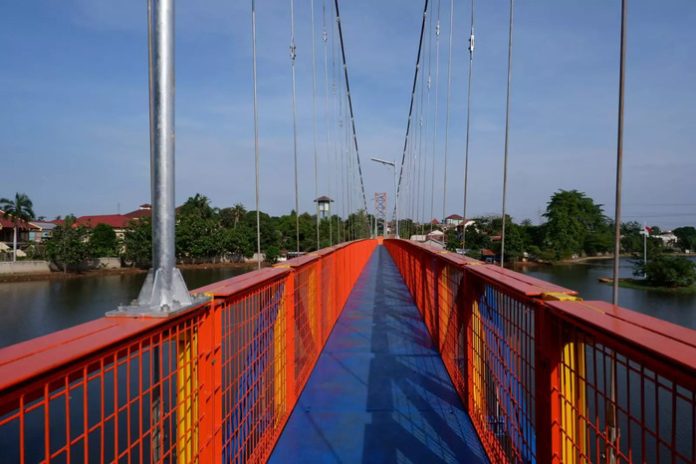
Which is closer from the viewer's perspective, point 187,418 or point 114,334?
point 114,334

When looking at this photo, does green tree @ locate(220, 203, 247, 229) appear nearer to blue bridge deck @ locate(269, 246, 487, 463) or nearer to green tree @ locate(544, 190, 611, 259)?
green tree @ locate(544, 190, 611, 259)

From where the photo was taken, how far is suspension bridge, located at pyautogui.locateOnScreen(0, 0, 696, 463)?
2.73 ft

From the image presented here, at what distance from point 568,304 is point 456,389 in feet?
5.88

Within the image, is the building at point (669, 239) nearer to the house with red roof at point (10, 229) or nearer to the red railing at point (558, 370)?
the red railing at point (558, 370)

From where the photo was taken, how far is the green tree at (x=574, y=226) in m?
45.9

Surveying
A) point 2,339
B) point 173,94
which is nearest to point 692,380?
point 173,94

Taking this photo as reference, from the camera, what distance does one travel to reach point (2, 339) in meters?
19.8

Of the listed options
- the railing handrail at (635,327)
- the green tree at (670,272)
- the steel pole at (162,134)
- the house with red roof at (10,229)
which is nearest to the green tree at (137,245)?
the house with red roof at (10,229)

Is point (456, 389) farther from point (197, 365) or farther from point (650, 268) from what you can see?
point (650, 268)

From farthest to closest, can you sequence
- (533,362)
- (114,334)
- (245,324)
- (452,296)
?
(452,296) → (245,324) → (533,362) → (114,334)

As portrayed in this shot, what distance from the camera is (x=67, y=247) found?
38469mm

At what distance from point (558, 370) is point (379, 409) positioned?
1.40m

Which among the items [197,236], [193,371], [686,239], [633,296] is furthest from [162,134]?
[686,239]

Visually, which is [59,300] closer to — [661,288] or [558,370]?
[558,370]
